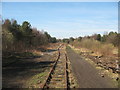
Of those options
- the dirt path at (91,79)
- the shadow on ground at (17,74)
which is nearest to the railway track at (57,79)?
the dirt path at (91,79)

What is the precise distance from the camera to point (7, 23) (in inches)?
1470

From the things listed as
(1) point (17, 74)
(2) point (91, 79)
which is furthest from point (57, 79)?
→ (1) point (17, 74)

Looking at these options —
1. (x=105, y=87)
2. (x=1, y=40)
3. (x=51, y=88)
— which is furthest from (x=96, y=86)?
(x=1, y=40)

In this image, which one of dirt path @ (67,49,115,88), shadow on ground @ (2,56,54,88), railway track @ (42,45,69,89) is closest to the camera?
railway track @ (42,45,69,89)

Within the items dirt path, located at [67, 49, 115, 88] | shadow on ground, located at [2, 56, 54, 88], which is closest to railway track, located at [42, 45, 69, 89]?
dirt path, located at [67, 49, 115, 88]

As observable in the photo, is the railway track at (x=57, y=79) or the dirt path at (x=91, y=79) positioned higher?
the railway track at (x=57, y=79)

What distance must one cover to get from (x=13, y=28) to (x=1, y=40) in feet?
38.5

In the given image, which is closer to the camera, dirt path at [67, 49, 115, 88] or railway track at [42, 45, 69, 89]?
railway track at [42, 45, 69, 89]

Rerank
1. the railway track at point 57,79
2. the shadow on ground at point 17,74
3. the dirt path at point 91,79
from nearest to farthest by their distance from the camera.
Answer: the railway track at point 57,79 → the dirt path at point 91,79 → the shadow on ground at point 17,74

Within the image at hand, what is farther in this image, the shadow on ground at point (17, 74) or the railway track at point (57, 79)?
the shadow on ground at point (17, 74)

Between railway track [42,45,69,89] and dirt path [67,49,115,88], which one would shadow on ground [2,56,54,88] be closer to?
railway track [42,45,69,89]

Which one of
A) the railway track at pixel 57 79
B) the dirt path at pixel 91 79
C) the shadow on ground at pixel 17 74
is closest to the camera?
the railway track at pixel 57 79

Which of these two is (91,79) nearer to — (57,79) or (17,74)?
(57,79)

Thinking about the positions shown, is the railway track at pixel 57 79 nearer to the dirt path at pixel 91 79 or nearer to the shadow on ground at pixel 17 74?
the dirt path at pixel 91 79
